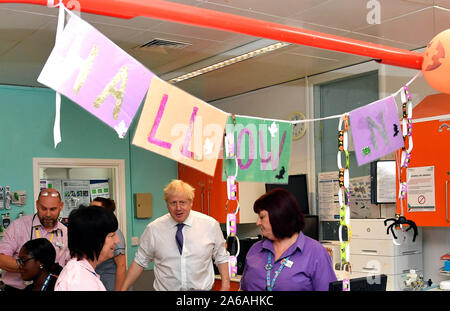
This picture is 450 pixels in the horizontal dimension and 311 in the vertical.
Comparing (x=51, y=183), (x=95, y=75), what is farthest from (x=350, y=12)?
(x=51, y=183)

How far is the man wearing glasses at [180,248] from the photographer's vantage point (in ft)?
10.2

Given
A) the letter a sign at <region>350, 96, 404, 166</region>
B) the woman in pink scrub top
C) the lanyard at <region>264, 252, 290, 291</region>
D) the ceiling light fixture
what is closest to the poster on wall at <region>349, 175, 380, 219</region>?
the ceiling light fixture

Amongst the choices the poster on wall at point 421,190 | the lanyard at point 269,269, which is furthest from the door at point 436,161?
the lanyard at point 269,269

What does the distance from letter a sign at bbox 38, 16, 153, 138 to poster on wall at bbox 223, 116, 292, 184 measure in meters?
0.48

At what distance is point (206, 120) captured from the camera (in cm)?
193

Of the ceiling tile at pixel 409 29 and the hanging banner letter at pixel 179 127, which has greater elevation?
the ceiling tile at pixel 409 29

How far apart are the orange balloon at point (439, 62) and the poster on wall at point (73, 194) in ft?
14.3

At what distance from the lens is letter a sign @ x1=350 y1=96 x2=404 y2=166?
239cm

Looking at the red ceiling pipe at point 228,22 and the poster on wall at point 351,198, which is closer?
the red ceiling pipe at point 228,22

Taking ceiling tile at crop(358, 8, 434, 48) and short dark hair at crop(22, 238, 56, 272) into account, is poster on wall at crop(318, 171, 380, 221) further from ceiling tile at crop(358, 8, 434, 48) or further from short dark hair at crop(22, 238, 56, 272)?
short dark hair at crop(22, 238, 56, 272)

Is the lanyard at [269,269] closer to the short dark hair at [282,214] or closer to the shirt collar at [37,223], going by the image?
the short dark hair at [282,214]

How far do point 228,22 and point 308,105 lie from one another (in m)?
3.14

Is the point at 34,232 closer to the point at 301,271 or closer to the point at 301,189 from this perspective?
the point at 301,271
